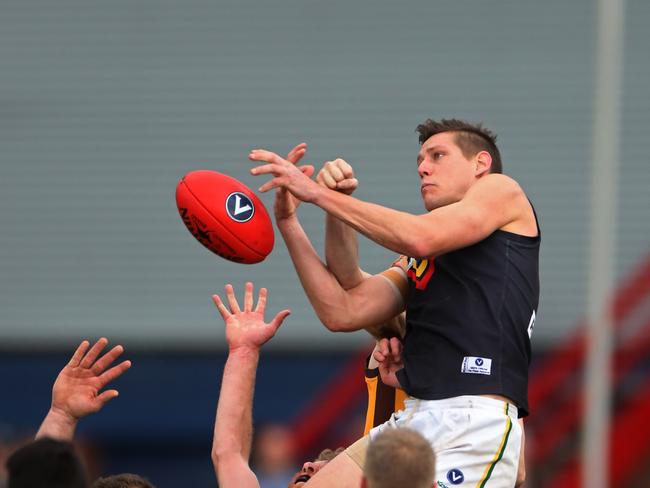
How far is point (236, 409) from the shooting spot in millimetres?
5730

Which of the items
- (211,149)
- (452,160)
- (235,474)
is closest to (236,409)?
(235,474)

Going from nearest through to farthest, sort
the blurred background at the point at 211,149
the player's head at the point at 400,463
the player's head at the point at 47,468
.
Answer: the player's head at the point at 47,468 → the player's head at the point at 400,463 → the blurred background at the point at 211,149

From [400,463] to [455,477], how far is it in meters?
1.37

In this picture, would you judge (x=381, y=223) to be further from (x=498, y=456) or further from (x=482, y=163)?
(x=498, y=456)

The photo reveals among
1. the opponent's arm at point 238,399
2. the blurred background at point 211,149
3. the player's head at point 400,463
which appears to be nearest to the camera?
the player's head at point 400,463

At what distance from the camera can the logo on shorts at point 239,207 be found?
6.00 metres

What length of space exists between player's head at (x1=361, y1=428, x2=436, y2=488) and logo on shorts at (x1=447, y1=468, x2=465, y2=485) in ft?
4.05

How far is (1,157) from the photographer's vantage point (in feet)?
52.5

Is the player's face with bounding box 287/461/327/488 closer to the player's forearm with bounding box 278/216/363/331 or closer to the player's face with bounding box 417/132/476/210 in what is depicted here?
the player's forearm with bounding box 278/216/363/331

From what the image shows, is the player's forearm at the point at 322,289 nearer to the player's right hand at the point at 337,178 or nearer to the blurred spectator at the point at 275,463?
the player's right hand at the point at 337,178

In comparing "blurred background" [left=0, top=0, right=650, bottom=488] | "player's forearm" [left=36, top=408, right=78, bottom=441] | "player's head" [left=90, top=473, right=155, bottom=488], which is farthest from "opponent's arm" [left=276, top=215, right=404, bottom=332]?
"blurred background" [left=0, top=0, right=650, bottom=488]

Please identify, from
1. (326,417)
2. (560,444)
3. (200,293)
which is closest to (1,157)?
(200,293)

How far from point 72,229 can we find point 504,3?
19.3ft

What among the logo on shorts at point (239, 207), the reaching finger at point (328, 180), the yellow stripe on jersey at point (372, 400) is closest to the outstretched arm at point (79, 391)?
the logo on shorts at point (239, 207)
